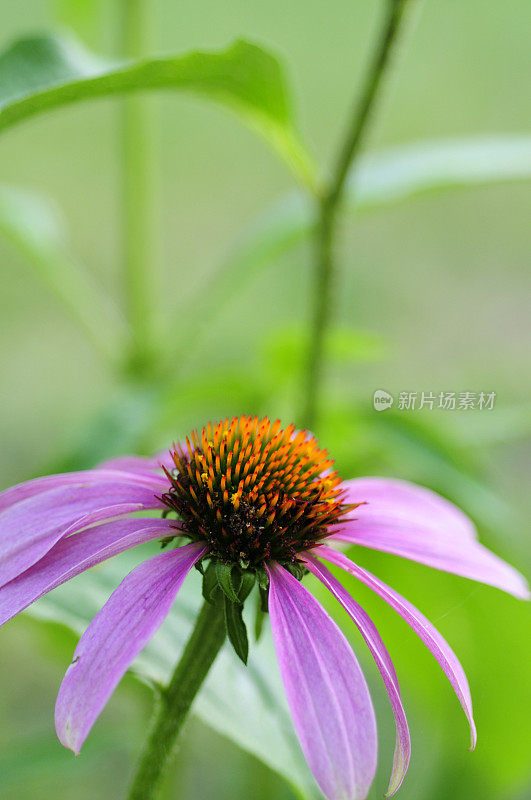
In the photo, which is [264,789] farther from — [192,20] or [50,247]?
[192,20]

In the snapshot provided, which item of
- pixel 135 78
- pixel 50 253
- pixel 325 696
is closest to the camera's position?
pixel 325 696

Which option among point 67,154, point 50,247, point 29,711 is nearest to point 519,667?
point 50,247

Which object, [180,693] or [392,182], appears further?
[392,182]
